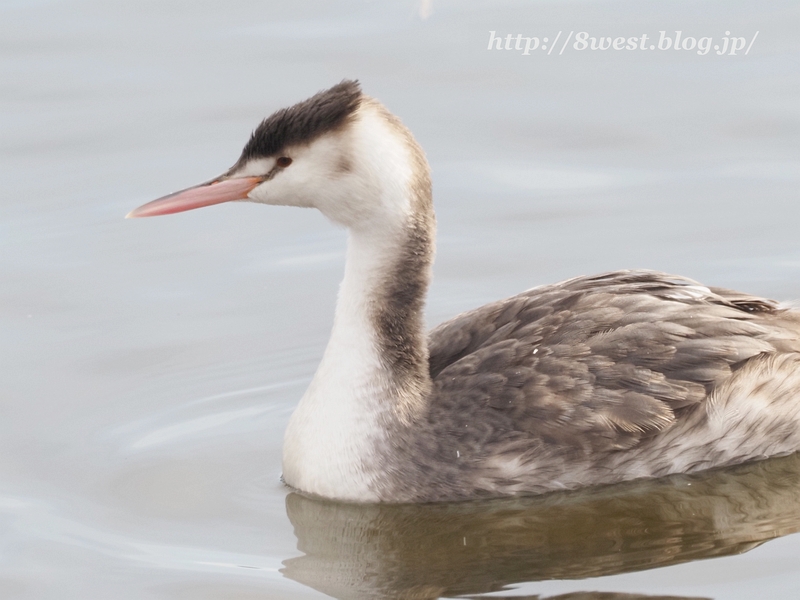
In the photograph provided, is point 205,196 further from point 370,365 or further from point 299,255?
point 299,255

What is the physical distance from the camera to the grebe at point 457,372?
24.3ft

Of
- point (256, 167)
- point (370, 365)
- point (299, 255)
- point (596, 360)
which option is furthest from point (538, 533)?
point (299, 255)

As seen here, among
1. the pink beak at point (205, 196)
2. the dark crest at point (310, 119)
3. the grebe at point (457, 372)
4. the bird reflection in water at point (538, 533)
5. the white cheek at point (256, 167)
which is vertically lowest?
the bird reflection in water at point (538, 533)

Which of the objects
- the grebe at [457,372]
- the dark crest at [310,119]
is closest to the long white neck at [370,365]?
the grebe at [457,372]

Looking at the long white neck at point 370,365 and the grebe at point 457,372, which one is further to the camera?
the long white neck at point 370,365

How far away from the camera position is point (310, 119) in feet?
24.0

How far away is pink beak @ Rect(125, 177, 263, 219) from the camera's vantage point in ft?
24.9

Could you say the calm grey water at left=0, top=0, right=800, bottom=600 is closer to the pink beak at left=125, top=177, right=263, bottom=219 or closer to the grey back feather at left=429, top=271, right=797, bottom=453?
the grey back feather at left=429, top=271, right=797, bottom=453

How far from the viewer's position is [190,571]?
7.09m

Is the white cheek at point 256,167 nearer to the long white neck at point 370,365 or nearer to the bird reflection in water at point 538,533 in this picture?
the long white neck at point 370,365

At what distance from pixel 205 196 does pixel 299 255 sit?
2570mm

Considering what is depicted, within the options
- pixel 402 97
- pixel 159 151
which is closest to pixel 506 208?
pixel 402 97

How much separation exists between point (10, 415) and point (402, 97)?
4496 millimetres

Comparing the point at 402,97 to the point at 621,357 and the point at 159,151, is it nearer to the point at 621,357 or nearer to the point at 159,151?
the point at 159,151
